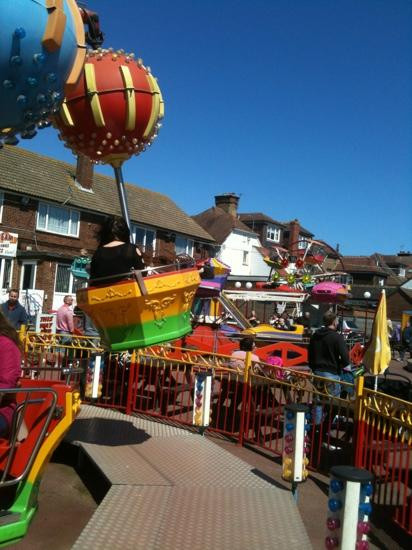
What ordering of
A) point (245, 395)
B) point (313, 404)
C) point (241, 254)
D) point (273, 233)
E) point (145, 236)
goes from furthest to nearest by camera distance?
1. point (273, 233)
2. point (241, 254)
3. point (145, 236)
4. point (245, 395)
5. point (313, 404)

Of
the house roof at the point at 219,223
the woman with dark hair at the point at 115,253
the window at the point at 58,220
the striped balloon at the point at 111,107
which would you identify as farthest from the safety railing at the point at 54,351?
the house roof at the point at 219,223

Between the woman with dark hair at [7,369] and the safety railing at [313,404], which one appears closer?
the woman with dark hair at [7,369]

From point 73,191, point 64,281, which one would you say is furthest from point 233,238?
point 64,281

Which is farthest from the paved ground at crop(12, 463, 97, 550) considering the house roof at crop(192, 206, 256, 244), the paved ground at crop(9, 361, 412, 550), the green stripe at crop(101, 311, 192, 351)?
the house roof at crop(192, 206, 256, 244)

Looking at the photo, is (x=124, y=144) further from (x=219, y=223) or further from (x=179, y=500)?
(x=219, y=223)

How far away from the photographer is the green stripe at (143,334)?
4098 mm

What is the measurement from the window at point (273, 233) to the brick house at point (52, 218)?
2530 centimetres

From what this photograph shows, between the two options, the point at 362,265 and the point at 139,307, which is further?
the point at 362,265

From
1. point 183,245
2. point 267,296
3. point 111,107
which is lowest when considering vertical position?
point 267,296

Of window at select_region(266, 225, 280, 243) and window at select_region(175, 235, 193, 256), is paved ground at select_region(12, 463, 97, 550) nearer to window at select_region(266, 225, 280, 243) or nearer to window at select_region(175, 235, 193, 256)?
window at select_region(175, 235, 193, 256)

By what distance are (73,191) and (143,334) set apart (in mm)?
23538

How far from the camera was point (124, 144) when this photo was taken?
4.67 meters

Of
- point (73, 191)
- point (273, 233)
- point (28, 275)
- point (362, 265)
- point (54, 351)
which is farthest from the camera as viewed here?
point (362, 265)

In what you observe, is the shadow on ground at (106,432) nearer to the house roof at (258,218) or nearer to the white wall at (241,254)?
the white wall at (241,254)
